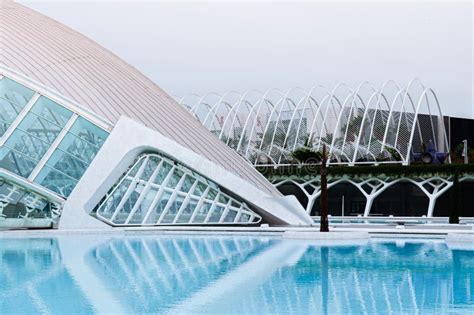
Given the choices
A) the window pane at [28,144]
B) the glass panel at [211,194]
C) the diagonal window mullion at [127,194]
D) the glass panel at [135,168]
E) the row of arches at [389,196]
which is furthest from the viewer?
the row of arches at [389,196]

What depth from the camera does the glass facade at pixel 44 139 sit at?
2492 centimetres

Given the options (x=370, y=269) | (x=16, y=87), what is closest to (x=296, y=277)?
(x=370, y=269)

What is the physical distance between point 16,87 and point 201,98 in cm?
3493

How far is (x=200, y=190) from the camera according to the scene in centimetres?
2669

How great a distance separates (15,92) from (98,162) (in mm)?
4024

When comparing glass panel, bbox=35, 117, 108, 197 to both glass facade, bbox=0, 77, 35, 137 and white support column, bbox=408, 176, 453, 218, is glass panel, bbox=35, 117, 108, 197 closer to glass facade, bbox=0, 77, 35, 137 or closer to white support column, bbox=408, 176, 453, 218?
glass facade, bbox=0, 77, 35, 137

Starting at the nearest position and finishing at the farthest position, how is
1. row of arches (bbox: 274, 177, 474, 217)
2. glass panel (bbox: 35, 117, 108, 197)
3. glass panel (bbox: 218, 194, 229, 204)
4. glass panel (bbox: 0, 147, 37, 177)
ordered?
glass panel (bbox: 0, 147, 37, 177) < glass panel (bbox: 35, 117, 108, 197) < glass panel (bbox: 218, 194, 229, 204) < row of arches (bbox: 274, 177, 474, 217)

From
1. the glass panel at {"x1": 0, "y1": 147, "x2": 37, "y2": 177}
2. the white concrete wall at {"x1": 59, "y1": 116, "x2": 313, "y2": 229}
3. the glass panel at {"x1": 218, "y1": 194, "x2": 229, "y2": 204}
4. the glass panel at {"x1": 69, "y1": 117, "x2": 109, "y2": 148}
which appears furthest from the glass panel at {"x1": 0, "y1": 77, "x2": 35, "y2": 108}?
the glass panel at {"x1": 218, "y1": 194, "x2": 229, "y2": 204}

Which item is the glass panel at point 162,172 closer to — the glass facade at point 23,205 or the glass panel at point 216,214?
the glass panel at point 216,214

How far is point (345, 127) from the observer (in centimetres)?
5022

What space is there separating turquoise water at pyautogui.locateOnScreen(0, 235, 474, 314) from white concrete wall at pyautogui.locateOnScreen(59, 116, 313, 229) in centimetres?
501

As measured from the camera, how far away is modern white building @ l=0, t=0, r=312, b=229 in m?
25.2

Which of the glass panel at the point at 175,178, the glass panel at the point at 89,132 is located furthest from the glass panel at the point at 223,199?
the glass panel at the point at 89,132

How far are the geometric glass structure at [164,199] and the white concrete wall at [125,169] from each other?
40 cm
